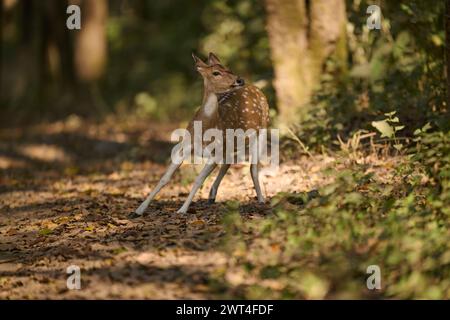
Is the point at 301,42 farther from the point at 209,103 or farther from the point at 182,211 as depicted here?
the point at 182,211

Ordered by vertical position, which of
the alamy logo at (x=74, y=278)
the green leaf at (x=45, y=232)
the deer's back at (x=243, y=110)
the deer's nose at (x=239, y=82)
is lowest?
the alamy logo at (x=74, y=278)

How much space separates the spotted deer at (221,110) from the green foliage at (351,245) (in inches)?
45.9

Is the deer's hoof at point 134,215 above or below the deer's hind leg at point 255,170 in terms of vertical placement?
below

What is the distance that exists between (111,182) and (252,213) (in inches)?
166

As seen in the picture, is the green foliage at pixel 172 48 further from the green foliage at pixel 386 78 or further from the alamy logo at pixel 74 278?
the alamy logo at pixel 74 278

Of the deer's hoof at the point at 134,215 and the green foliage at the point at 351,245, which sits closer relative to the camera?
the green foliage at the point at 351,245

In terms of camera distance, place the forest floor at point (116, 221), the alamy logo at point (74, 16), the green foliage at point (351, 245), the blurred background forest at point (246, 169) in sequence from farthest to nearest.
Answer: the alamy logo at point (74, 16) < the forest floor at point (116, 221) < the blurred background forest at point (246, 169) < the green foliage at point (351, 245)

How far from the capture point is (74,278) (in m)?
6.53

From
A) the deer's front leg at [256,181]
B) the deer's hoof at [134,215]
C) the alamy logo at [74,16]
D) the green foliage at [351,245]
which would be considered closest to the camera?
the green foliage at [351,245]

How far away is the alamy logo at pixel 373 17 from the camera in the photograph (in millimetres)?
11070

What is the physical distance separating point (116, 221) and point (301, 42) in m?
5.01

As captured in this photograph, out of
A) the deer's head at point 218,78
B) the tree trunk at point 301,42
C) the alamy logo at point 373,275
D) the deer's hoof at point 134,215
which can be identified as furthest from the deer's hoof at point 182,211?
the tree trunk at point 301,42

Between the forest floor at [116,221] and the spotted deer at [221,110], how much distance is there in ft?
0.84

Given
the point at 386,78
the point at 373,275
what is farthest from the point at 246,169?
the point at 373,275
